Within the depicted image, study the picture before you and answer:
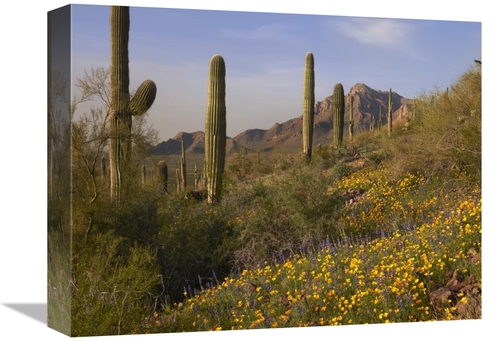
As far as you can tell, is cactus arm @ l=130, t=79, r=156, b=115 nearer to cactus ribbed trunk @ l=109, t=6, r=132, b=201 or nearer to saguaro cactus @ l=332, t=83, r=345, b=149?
cactus ribbed trunk @ l=109, t=6, r=132, b=201

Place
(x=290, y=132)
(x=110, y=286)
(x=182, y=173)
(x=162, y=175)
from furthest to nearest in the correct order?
(x=290, y=132)
(x=182, y=173)
(x=162, y=175)
(x=110, y=286)

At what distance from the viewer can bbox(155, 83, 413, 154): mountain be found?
9781mm

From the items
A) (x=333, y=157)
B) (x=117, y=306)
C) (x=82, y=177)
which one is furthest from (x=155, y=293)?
(x=333, y=157)

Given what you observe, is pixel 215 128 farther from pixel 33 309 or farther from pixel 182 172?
pixel 33 309

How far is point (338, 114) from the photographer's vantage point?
12062 mm

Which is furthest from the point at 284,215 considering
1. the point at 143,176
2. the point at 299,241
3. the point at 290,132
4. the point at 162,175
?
the point at 143,176

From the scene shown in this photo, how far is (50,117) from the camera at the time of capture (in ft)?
26.5

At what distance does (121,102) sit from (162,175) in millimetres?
1343

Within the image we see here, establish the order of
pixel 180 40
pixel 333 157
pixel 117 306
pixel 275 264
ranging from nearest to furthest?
pixel 117 306, pixel 180 40, pixel 275 264, pixel 333 157

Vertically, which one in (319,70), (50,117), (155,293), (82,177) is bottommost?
(155,293)

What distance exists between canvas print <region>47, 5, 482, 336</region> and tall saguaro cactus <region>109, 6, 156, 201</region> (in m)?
0.02

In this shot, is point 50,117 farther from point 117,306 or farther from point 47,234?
point 117,306

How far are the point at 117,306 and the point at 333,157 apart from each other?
A: 5.38 metres

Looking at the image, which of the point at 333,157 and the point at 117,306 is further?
the point at 333,157
